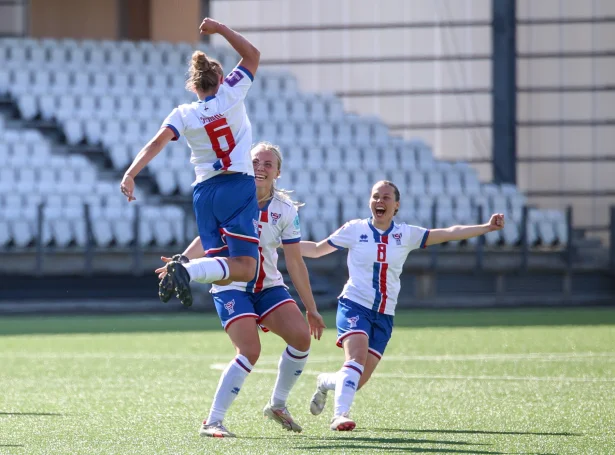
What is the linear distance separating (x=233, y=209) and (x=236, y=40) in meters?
0.85

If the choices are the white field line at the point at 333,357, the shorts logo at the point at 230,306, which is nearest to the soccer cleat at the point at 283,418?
the shorts logo at the point at 230,306

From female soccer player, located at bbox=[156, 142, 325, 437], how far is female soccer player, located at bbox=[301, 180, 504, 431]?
297mm

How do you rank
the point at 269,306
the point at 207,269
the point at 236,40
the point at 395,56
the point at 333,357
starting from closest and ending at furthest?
the point at 207,269 < the point at 236,40 < the point at 269,306 < the point at 333,357 < the point at 395,56

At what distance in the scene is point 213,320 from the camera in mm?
15961

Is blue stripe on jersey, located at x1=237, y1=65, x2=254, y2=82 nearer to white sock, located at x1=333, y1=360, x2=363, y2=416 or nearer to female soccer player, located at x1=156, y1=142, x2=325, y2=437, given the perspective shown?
female soccer player, located at x1=156, y1=142, x2=325, y2=437

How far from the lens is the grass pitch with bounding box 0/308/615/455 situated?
5.21 meters

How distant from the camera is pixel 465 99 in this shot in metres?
24.7

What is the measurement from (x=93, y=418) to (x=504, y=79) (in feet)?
63.1

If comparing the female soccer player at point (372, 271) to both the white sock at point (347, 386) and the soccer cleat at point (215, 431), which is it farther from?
the soccer cleat at point (215, 431)

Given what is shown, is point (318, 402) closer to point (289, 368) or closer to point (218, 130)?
point (289, 368)

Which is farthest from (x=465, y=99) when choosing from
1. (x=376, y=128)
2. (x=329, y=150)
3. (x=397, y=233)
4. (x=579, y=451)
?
(x=579, y=451)

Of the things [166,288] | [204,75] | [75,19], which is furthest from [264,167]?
[75,19]

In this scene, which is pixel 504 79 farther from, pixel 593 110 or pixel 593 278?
pixel 593 278

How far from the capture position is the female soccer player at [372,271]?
609cm
